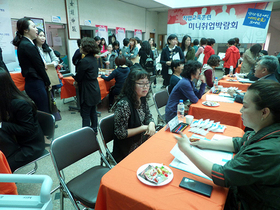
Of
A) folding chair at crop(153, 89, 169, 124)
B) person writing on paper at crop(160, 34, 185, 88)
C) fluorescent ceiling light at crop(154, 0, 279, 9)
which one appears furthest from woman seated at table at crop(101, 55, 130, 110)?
fluorescent ceiling light at crop(154, 0, 279, 9)

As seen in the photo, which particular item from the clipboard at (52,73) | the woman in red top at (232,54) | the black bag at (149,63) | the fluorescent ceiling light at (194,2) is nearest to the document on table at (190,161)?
the clipboard at (52,73)

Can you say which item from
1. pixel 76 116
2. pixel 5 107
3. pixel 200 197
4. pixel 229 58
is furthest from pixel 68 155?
pixel 229 58

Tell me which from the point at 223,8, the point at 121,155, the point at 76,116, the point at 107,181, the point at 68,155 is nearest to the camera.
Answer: the point at 107,181

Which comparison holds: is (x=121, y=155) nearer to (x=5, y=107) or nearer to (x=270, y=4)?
(x=5, y=107)

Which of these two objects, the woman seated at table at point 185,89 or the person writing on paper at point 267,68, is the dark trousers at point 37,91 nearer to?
the woman seated at table at point 185,89

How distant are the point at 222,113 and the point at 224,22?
7.46 meters

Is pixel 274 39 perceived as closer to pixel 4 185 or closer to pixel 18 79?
pixel 18 79

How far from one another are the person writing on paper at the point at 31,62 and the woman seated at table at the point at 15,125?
0.92m

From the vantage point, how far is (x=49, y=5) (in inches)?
192

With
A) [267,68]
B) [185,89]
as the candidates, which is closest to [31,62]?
[185,89]

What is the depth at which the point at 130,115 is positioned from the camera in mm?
1611

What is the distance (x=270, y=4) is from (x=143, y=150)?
28.4ft

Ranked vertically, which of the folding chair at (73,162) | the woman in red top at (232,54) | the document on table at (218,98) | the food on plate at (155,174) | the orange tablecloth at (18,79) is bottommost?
the folding chair at (73,162)

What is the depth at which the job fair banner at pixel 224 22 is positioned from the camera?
7305 millimetres
